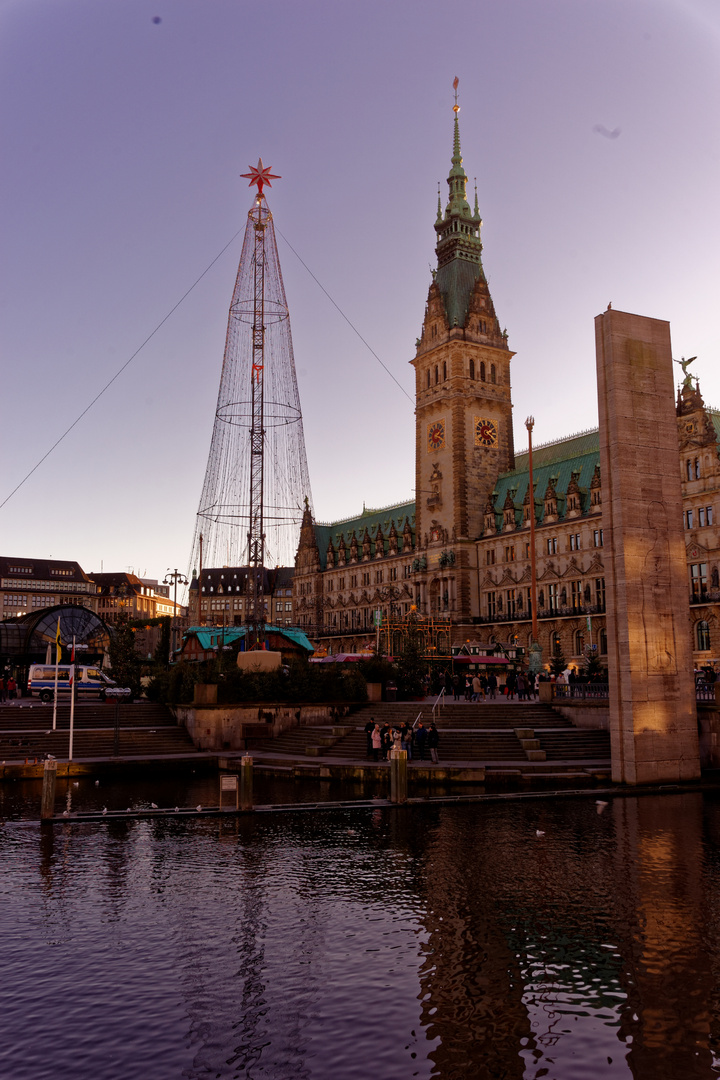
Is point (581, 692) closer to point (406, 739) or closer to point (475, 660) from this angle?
point (406, 739)

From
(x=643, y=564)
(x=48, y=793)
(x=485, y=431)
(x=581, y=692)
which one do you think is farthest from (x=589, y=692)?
(x=485, y=431)

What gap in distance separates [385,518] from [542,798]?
405 feet

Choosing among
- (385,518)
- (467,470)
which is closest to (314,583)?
(385,518)

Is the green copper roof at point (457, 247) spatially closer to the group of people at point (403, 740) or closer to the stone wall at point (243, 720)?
the stone wall at point (243, 720)

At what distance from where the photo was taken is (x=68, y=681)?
240 feet

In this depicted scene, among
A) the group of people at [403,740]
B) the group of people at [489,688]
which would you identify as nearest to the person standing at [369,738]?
the group of people at [403,740]

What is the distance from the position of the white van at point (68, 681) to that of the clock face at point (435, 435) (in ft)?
209

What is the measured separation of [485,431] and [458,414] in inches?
209

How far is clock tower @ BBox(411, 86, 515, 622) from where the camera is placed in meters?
119

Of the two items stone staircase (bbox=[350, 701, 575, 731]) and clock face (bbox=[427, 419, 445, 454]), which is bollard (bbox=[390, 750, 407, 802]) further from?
clock face (bbox=[427, 419, 445, 454])

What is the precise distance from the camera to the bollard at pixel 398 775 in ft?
104

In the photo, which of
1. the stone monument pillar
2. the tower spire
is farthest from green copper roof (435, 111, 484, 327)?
the stone monument pillar

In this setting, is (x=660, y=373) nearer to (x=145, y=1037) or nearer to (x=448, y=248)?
(x=145, y=1037)

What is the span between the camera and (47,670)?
249 feet
